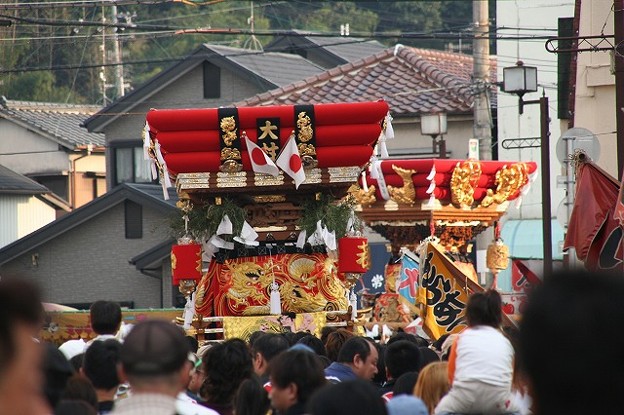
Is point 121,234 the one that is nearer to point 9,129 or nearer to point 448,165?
point 9,129

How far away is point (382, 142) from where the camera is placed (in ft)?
45.5

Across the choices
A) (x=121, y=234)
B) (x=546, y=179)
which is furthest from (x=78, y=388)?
(x=121, y=234)

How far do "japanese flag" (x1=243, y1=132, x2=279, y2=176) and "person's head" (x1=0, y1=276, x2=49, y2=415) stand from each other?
32.9 ft

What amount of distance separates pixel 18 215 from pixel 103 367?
33425 millimetres

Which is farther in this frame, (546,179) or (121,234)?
(121,234)

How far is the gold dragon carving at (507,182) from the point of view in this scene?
67.8 ft

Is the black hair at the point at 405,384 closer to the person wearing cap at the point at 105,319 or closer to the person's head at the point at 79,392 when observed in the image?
the person wearing cap at the point at 105,319

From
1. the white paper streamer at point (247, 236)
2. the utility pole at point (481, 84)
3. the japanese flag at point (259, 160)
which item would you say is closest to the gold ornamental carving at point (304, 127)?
the japanese flag at point (259, 160)

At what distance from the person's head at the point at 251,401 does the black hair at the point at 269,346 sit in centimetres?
161

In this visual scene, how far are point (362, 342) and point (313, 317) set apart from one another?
230 inches

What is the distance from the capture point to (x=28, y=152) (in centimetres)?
4425

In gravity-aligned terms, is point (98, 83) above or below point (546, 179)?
above

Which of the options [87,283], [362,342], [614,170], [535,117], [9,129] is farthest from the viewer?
[9,129]

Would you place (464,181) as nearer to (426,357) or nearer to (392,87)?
(426,357)
